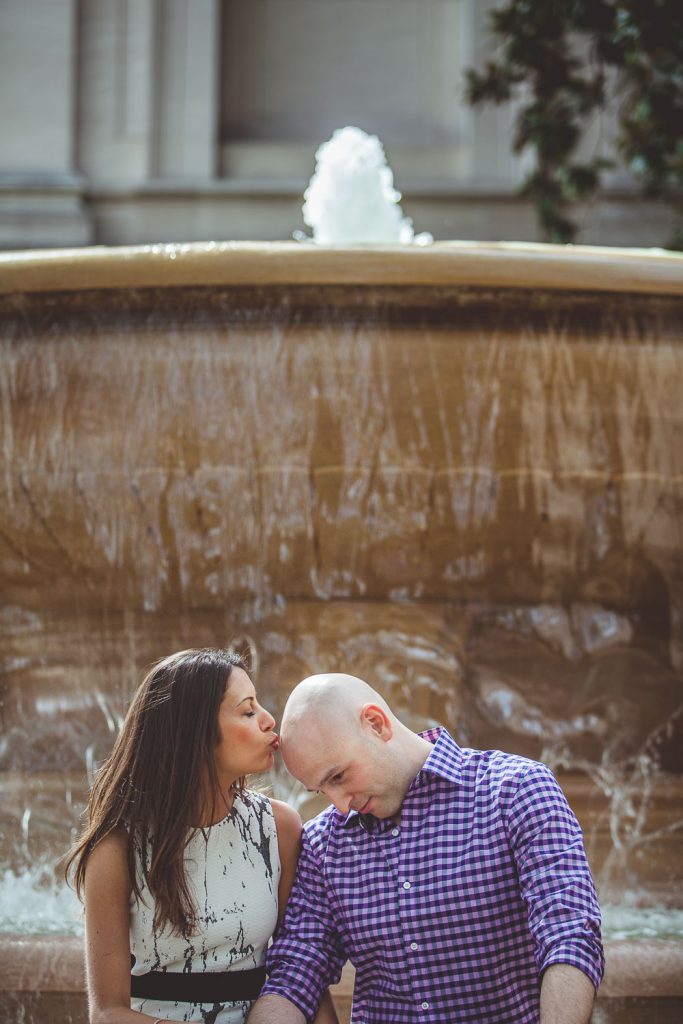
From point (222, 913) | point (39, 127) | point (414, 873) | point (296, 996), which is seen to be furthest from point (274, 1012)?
point (39, 127)

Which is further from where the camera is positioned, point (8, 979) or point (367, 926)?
point (8, 979)

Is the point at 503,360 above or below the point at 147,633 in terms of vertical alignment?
above

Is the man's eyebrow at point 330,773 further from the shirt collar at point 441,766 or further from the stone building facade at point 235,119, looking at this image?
the stone building facade at point 235,119

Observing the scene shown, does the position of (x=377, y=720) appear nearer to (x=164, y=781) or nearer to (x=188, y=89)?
(x=164, y=781)

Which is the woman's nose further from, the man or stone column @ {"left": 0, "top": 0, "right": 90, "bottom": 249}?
stone column @ {"left": 0, "top": 0, "right": 90, "bottom": 249}

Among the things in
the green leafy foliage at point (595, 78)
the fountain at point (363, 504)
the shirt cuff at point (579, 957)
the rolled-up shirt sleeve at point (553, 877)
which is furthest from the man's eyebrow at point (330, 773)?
the green leafy foliage at point (595, 78)

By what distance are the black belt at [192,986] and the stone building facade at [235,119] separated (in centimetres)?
734

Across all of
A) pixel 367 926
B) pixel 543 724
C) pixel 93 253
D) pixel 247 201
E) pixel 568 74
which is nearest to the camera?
pixel 367 926

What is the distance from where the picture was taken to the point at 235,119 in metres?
8.91

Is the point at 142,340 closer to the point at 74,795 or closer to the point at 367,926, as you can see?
the point at 74,795

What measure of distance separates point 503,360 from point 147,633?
1034mm

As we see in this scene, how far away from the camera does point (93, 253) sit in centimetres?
248

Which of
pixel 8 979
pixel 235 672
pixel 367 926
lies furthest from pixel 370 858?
pixel 8 979

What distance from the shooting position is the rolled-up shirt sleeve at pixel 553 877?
1.36 meters
